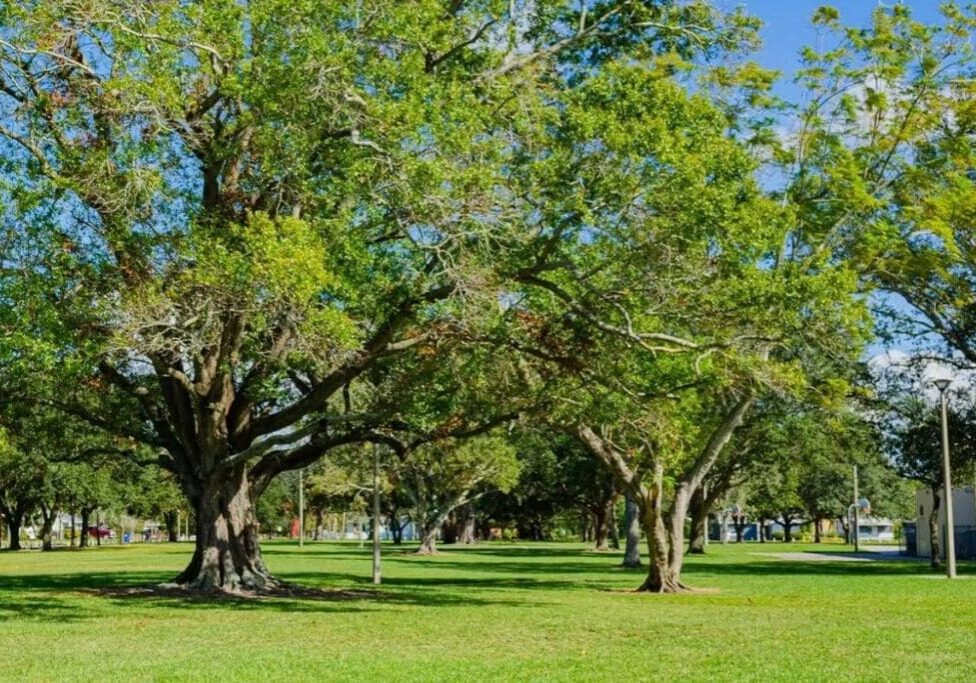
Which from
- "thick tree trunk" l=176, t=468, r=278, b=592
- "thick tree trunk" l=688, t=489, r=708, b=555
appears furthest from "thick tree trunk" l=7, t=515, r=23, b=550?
"thick tree trunk" l=176, t=468, r=278, b=592

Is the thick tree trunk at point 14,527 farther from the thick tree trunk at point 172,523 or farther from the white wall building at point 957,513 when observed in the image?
the white wall building at point 957,513

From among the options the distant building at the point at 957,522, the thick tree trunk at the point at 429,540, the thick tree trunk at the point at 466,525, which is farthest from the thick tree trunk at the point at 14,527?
the distant building at the point at 957,522

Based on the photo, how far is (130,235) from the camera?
66.0ft

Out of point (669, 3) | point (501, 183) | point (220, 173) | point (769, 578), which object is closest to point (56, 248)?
point (220, 173)

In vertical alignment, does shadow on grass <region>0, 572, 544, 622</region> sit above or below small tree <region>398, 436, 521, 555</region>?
below

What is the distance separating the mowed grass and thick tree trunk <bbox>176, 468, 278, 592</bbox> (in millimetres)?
1976

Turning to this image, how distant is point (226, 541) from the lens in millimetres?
27203

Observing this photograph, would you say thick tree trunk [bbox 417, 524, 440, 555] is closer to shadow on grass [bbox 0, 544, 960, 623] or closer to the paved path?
shadow on grass [bbox 0, 544, 960, 623]

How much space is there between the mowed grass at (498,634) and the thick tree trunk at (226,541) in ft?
6.48

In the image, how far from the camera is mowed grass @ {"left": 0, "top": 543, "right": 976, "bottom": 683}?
13484mm

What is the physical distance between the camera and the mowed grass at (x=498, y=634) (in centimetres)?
1348

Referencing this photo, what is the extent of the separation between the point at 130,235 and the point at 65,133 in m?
2.10

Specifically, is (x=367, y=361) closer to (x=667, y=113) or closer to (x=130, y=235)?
(x=130, y=235)

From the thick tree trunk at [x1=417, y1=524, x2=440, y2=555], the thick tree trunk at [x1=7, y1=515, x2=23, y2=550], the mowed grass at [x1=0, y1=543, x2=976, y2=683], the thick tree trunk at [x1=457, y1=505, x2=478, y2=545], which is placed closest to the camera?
the mowed grass at [x1=0, y1=543, x2=976, y2=683]
